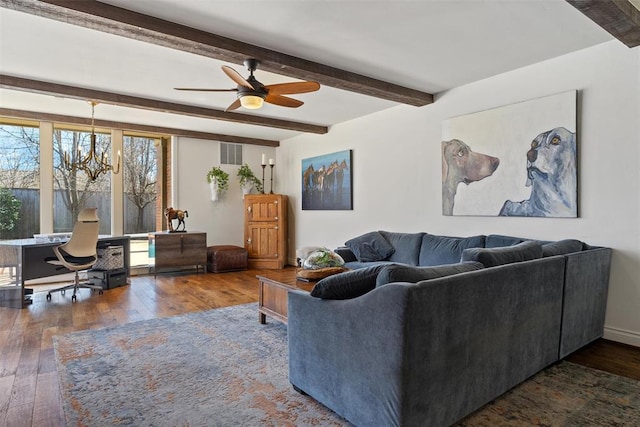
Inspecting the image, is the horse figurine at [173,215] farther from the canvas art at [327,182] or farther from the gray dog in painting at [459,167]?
the gray dog in painting at [459,167]

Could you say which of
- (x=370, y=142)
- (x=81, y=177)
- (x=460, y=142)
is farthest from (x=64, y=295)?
(x=460, y=142)

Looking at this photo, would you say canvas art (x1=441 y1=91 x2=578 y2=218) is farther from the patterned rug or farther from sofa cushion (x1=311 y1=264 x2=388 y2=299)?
sofa cushion (x1=311 y1=264 x2=388 y2=299)

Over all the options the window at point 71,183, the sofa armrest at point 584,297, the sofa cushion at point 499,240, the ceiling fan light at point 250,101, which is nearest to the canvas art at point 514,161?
the sofa cushion at point 499,240

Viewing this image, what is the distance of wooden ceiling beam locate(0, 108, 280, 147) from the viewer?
17.6 feet

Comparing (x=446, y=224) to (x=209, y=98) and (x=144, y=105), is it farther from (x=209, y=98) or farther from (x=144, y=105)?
(x=144, y=105)

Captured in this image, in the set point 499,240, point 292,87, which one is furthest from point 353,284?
point 499,240

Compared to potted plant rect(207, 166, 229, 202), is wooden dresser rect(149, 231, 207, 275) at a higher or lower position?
lower

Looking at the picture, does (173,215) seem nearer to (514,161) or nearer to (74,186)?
(74,186)

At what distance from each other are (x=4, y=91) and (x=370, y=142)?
4.71 metres

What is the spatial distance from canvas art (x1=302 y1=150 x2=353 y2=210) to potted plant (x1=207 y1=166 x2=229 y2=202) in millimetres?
1559

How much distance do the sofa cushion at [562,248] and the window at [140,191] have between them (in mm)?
6180

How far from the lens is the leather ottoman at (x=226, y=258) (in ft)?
21.9

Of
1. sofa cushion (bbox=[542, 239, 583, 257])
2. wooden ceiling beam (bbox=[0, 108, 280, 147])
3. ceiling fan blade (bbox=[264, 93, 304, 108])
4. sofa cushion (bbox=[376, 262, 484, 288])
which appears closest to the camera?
sofa cushion (bbox=[376, 262, 484, 288])

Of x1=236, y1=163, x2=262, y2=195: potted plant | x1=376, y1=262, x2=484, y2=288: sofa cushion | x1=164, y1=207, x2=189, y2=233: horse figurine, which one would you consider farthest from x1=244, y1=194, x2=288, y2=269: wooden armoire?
x1=376, y1=262, x2=484, y2=288: sofa cushion
